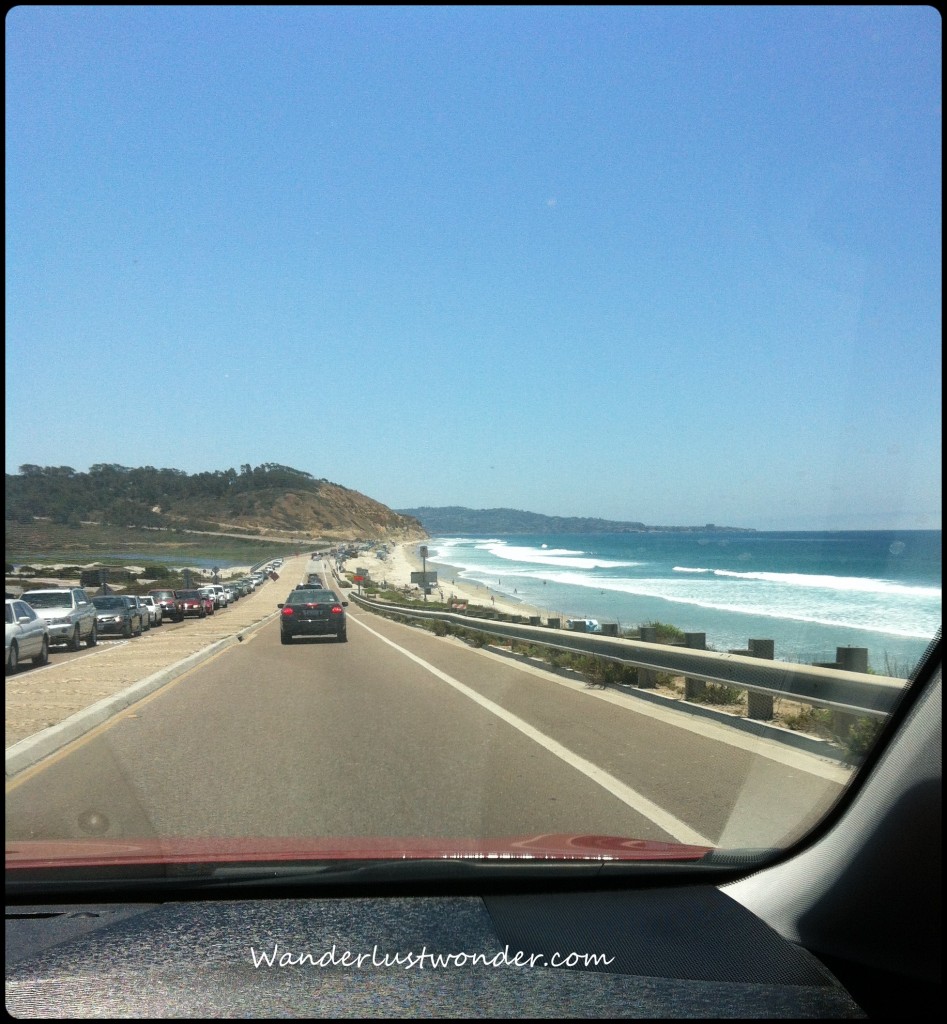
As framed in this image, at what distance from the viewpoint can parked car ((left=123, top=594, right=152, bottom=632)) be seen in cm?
3383

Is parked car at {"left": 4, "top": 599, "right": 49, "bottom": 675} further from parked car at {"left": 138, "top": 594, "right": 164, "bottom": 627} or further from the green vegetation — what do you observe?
parked car at {"left": 138, "top": 594, "right": 164, "bottom": 627}

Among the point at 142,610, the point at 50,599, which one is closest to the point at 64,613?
the point at 50,599

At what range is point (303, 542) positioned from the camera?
140500 mm

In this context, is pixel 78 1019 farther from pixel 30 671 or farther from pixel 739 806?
pixel 30 671

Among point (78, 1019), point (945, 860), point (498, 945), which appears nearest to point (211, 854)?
point (78, 1019)

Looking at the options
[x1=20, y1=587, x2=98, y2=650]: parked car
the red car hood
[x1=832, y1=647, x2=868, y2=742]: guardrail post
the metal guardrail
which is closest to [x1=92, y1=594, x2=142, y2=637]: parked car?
[x1=20, y1=587, x2=98, y2=650]: parked car

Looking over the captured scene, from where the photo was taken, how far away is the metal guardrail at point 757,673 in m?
7.05

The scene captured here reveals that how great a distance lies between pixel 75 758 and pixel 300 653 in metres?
13.9

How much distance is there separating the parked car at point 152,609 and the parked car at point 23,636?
17803mm

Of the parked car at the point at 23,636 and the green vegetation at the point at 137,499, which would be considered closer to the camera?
the parked car at the point at 23,636

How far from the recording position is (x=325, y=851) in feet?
14.4

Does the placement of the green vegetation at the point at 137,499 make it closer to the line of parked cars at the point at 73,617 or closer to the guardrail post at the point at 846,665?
the line of parked cars at the point at 73,617

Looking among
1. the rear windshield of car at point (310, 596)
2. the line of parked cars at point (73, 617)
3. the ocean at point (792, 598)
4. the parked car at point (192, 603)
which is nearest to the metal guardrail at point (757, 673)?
the ocean at point (792, 598)

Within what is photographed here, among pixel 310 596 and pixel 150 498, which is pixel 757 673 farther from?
pixel 150 498
